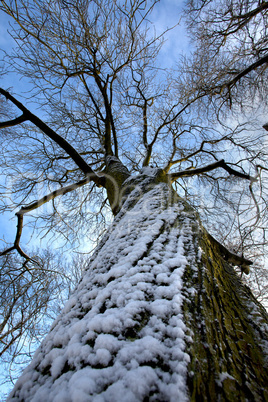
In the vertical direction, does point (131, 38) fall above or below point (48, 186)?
above

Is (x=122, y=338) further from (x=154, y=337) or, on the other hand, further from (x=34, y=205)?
(x=34, y=205)

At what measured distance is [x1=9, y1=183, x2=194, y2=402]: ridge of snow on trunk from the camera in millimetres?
501

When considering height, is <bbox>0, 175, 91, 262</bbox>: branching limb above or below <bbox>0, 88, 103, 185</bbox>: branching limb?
below

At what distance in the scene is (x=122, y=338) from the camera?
25.2 inches

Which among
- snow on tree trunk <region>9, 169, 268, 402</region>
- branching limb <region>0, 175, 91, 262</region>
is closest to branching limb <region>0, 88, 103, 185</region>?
branching limb <region>0, 175, 91, 262</region>

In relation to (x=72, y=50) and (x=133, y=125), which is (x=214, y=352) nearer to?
(x=72, y=50)

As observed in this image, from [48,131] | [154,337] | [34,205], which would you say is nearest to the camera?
[154,337]

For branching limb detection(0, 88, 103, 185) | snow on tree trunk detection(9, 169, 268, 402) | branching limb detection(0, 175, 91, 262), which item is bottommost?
snow on tree trunk detection(9, 169, 268, 402)

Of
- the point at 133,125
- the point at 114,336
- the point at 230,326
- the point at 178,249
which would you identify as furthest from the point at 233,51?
the point at 114,336

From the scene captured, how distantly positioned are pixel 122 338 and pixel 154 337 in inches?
4.3

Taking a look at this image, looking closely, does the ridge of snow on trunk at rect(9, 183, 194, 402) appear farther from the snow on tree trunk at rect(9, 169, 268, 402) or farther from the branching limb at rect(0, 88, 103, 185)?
the branching limb at rect(0, 88, 103, 185)

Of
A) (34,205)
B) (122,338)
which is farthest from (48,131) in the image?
(122,338)

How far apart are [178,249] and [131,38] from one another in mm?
4558

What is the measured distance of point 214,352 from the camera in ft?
2.06
